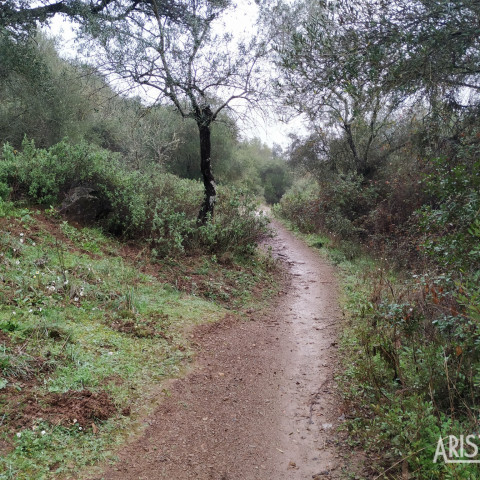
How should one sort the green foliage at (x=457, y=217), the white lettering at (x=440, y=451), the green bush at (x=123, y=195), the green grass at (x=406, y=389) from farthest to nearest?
the green bush at (x=123, y=195), the green foliage at (x=457, y=217), the green grass at (x=406, y=389), the white lettering at (x=440, y=451)

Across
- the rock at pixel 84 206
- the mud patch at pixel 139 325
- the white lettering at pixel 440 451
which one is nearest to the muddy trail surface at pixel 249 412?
the mud patch at pixel 139 325

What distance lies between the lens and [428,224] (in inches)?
225

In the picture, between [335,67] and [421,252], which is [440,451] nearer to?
[421,252]

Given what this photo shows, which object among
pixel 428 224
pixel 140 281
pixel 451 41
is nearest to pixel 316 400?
pixel 428 224

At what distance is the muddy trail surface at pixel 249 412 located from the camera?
3602 millimetres

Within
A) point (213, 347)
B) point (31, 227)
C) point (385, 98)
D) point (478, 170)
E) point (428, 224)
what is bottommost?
point (213, 347)

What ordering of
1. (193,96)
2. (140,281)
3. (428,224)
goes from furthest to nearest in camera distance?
(193,96) < (140,281) < (428,224)

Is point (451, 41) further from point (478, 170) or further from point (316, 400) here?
point (316, 400)

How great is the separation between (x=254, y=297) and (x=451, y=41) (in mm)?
5914

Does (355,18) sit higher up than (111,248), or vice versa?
(355,18)

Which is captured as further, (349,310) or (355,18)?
(349,310)

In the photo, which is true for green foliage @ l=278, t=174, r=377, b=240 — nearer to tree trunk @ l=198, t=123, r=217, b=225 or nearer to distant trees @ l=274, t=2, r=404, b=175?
tree trunk @ l=198, t=123, r=217, b=225

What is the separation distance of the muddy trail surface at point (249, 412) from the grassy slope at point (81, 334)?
0.30m

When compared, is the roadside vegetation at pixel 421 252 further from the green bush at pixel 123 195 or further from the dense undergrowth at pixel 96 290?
the green bush at pixel 123 195
